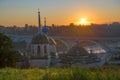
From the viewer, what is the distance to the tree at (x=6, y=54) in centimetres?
1707

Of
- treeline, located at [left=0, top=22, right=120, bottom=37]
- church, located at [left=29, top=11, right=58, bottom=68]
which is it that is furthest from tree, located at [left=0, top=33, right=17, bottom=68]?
treeline, located at [left=0, top=22, right=120, bottom=37]

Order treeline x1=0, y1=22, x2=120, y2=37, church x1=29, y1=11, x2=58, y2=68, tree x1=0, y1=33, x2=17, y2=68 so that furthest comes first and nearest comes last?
1. treeline x1=0, y1=22, x2=120, y2=37
2. church x1=29, y1=11, x2=58, y2=68
3. tree x1=0, y1=33, x2=17, y2=68

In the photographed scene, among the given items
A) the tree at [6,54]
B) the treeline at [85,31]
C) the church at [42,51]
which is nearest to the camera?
the tree at [6,54]

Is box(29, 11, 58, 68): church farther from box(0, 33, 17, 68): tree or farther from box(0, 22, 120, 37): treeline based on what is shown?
box(0, 22, 120, 37): treeline

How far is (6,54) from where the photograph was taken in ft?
58.1

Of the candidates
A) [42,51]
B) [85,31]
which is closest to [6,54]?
[42,51]

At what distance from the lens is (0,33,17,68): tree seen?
1707cm

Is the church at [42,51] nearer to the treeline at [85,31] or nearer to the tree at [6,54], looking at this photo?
the tree at [6,54]

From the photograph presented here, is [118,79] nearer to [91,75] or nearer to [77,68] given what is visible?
[91,75]

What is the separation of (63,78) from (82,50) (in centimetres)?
2612

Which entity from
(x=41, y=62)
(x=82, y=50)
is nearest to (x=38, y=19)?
(x=82, y=50)

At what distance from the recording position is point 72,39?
46.3 metres

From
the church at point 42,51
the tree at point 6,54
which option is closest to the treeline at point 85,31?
the church at point 42,51

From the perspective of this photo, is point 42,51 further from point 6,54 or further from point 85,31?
point 85,31
